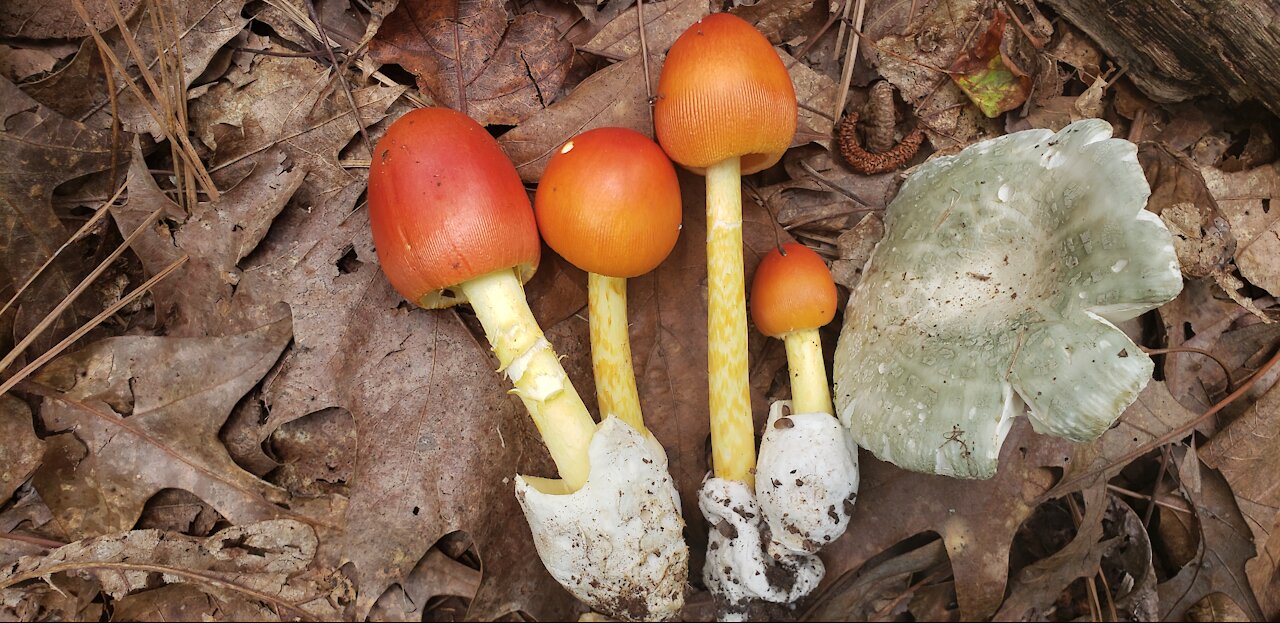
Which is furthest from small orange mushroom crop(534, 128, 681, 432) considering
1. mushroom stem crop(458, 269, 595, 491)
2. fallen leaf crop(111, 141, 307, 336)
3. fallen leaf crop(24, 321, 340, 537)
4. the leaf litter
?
fallen leaf crop(24, 321, 340, 537)

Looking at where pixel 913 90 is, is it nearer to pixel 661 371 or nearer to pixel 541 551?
pixel 661 371

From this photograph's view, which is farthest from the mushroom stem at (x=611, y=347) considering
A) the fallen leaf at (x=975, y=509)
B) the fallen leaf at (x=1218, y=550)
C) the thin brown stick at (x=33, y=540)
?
the fallen leaf at (x=1218, y=550)

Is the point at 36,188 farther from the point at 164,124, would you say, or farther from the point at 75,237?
the point at 164,124

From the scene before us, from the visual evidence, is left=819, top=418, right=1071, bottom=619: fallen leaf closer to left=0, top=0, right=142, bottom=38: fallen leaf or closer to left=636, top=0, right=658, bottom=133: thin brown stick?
left=636, top=0, right=658, bottom=133: thin brown stick

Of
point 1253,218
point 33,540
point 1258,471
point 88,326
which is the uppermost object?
point 88,326

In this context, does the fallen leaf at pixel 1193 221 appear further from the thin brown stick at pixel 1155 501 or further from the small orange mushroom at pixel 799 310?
the small orange mushroom at pixel 799 310

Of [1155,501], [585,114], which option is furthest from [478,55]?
[1155,501]
